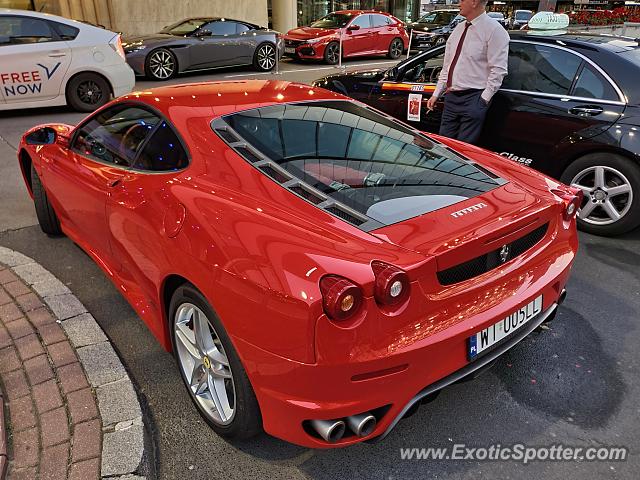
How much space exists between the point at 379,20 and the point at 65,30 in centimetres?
1029

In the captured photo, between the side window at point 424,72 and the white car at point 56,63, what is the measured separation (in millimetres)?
5282

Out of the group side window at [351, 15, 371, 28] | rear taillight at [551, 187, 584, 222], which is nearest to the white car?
rear taillight at [551, 187, 584, 222]

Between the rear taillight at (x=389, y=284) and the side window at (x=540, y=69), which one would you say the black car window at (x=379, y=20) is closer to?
the side window at (x=540, y=69)

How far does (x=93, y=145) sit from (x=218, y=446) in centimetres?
205

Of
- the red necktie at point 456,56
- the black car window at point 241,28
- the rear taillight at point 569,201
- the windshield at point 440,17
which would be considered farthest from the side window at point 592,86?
the windshield at point 440,17

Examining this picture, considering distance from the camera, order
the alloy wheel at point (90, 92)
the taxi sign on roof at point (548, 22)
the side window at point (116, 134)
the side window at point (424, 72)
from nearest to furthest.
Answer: the side window at point (116, 134) < the taxi sign on roof at point (548, 22) < the side window at point (424, 72) < the alloy wheel at point (90, 92)

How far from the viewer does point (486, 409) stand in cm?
258

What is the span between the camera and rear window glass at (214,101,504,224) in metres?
2.37

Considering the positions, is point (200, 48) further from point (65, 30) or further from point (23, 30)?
point (23, 30)

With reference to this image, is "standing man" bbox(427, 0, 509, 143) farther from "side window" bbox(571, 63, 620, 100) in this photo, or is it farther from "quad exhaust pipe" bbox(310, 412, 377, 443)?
"quad exhaust pipe" bbox(310, 412, 377, 443)

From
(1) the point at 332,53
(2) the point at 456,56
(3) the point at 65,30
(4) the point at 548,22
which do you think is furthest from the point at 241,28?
(2) the point at 456,56

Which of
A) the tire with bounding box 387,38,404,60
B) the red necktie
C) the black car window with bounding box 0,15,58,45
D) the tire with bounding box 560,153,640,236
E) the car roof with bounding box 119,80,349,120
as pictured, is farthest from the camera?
the tire with bounding box 387,38,404,60

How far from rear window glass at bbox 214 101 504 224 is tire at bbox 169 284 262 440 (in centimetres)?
75

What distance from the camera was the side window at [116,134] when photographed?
9.65ft
